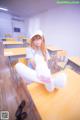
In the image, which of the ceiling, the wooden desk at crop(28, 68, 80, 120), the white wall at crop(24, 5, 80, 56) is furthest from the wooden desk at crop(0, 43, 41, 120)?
the ceiling

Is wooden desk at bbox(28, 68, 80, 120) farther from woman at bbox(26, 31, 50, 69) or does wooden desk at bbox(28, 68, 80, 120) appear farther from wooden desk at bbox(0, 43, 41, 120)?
wooden desk at bbox(0, 43, 41, 120)

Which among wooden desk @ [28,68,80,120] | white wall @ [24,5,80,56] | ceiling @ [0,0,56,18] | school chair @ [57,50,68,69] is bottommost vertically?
wooden desk @ [28,68,80,120]

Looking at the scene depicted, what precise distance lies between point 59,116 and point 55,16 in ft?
2.81

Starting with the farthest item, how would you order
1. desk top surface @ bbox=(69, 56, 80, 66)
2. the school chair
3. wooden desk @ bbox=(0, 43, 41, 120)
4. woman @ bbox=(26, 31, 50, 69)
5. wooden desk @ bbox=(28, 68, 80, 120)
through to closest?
desk top surface @ bbox=(69, 56, 80, 66) < wooden desk @ bbox=(0, 43, 41, 120) < the school chair < woman @ bbox=(26, 31, 50, 69) < wooden desk @ bbox=(28, 68, 80, 120)

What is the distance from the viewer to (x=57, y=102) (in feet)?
1.61

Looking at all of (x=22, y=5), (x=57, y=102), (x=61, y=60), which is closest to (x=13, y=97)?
(x=61, y=60)

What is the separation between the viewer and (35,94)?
53 cm

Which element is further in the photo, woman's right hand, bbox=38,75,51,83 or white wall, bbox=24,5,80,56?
white wall, bbox=24,5,80,56

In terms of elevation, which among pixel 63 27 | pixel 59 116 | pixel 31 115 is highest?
pixel 63 27

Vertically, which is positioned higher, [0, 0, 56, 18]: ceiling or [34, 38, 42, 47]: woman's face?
[0, 0, 56, 18]: ceiling

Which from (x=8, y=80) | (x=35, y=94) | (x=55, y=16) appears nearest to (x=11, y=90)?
(x=8, y=80)

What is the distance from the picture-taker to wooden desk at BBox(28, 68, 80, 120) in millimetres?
422

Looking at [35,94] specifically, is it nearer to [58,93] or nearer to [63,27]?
[58,93]

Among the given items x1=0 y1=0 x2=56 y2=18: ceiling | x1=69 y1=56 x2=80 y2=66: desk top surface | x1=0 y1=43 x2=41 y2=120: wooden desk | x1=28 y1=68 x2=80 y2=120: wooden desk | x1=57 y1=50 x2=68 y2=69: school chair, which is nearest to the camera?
x1=28 y1=68 x2=80 y2=120: wooden desk
